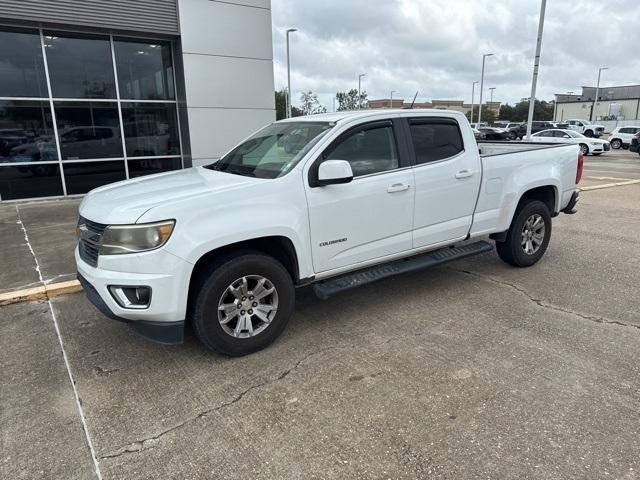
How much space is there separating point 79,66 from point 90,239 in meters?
9.71

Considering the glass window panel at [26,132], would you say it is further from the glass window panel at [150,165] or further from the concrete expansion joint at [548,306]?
the concrete expansion joint at [548,306]

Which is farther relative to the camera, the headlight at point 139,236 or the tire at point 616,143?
the tire at point 616,143

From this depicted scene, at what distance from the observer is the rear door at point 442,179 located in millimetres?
4570

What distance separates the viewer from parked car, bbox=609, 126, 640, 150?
33.5 meters

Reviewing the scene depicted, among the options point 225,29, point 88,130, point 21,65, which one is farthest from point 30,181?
point 225,29

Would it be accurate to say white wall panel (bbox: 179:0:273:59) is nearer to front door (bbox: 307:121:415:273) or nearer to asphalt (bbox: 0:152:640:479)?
asphalt (bbox: 0:152:640:479)

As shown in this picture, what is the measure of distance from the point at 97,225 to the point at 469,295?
3.62 metres

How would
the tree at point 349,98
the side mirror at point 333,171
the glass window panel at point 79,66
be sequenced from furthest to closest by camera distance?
1. the tree at point 349,98
2. the glass window panel at point 79,66
3. the side mirror at point 333,171

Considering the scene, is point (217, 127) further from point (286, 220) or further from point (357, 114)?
point (286, 220)

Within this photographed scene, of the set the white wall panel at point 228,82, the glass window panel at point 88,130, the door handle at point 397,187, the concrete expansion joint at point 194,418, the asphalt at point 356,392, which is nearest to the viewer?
the asphalt at point 356,392

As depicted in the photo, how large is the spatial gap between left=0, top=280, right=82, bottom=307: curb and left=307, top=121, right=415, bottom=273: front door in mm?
3005

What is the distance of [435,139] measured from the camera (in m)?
4.78

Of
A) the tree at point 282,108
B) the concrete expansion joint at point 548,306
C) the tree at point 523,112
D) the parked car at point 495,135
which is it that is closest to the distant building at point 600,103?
the tree at point 523,112

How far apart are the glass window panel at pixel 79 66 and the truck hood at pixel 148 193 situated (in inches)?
342
